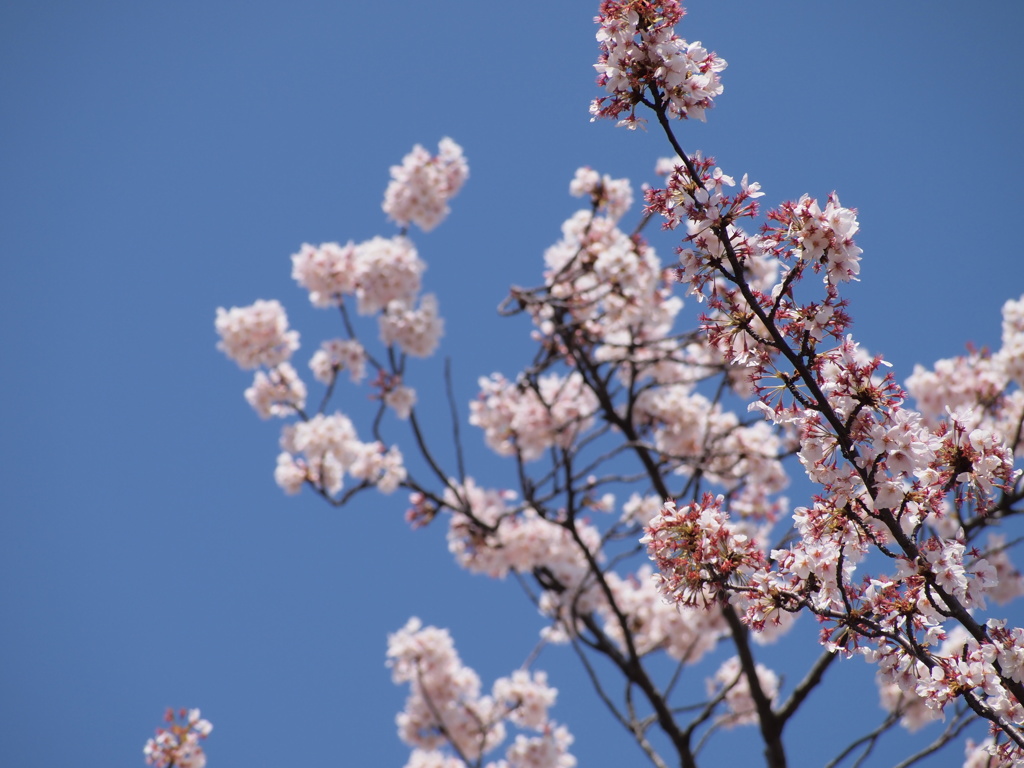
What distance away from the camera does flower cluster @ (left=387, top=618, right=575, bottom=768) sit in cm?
988

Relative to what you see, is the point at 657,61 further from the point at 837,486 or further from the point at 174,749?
the point at 174,749

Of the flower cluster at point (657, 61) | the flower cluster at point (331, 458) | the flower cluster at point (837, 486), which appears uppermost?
the flower cluster at point (331, 458)

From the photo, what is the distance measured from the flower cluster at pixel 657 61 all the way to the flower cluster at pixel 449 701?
26.6ft

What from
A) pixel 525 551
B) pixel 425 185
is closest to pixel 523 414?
pixel 525 551

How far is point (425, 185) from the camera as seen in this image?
9938 millimetres

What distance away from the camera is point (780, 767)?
6.56 meters

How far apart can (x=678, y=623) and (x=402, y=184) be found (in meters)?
6.59

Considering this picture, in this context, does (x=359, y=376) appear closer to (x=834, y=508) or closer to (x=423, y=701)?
(x=423, y=701)

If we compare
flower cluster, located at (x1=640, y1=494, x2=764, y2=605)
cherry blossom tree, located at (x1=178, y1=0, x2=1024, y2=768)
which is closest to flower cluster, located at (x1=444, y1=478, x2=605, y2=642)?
cherry blossom tree, located at (x1=178, y1=0, x2=1024, y2=768)

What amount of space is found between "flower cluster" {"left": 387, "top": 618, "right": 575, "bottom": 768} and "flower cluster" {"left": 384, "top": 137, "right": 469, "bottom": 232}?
17.1 ft

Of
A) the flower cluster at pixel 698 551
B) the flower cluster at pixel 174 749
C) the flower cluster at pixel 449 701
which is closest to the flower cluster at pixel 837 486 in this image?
the flower cluster at pixel 698 551

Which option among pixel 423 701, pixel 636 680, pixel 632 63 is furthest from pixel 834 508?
pixel 423 701

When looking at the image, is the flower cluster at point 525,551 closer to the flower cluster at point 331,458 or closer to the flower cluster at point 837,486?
the flower cluster at point 331,458

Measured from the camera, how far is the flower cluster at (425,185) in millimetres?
9938
